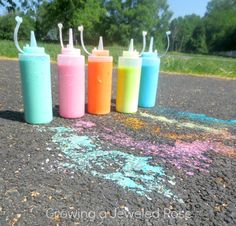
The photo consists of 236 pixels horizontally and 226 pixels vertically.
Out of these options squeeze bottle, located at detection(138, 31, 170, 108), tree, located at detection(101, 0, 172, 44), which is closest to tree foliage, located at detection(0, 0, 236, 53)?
tree, located at detection(101, 0, 172, 44)

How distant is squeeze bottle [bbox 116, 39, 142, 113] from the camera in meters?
1.88

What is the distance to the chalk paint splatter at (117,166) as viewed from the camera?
1.06m

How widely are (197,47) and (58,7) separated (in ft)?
70.3

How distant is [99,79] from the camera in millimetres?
1800

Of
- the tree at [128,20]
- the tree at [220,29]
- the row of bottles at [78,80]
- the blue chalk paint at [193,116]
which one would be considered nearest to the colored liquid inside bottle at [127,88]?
the row of bottles at [78,80]

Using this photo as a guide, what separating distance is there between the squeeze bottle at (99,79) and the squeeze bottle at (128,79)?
0.35 feet

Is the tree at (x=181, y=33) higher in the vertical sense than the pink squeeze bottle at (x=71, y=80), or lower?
lower

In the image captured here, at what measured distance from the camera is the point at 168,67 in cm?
600

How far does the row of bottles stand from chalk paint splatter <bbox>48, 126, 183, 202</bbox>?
0.28 metres

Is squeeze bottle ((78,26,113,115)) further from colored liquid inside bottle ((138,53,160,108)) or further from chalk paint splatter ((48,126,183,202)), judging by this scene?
chalk paint splatter ((48,126,183,202))

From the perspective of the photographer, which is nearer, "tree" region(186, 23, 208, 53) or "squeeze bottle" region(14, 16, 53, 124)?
"squeeze bottle" region(14, 16, 53, 124)

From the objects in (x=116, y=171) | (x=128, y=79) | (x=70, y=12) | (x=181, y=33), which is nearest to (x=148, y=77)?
(x=128, y=79)

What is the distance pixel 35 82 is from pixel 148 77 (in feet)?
2.84

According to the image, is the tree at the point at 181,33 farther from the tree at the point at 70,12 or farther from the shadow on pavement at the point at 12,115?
the shadow on pavement at the point at 12,115
